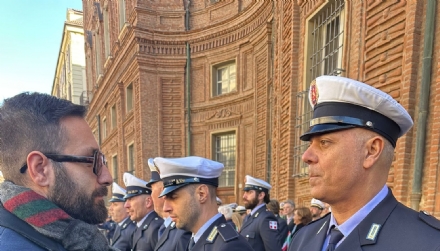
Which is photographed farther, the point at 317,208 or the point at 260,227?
the point at 317,208

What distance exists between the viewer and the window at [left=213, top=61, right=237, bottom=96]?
11.1 meters

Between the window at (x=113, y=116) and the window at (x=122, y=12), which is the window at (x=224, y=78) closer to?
the window at (x=122, y=12)

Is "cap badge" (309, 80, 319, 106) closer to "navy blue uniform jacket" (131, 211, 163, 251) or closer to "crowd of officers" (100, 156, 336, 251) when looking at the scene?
"crowd of officers" (100, 156, 336, 251)

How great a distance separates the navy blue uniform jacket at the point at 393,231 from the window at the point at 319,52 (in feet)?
12.6

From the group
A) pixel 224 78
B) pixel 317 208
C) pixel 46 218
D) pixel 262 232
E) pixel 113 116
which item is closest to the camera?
pixel 46 218

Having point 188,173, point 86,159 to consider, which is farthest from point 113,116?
point 86,159

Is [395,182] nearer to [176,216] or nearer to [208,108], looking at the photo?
[176,216]

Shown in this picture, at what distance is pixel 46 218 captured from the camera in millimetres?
1048

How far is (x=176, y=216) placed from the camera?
7.59ft

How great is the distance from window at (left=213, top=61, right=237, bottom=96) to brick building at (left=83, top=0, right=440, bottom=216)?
4 cm

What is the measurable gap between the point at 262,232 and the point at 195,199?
1.88 meters

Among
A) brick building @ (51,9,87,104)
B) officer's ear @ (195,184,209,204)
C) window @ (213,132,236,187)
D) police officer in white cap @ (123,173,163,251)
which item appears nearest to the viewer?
officer's ear @ (195,184,209,204)

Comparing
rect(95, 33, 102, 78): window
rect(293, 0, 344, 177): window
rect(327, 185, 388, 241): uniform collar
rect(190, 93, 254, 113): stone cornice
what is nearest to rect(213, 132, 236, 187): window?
rect(190, 93, 254, 113): stone cornice

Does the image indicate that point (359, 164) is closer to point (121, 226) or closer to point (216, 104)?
point (121, 226)
